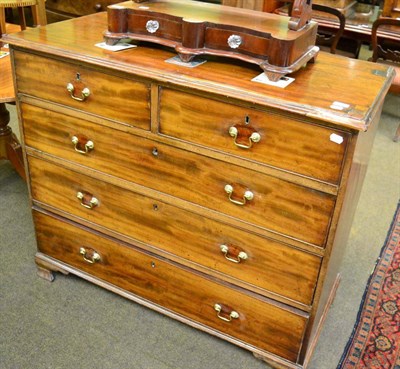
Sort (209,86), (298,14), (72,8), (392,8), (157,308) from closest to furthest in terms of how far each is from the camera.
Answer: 1. (209,86)
2. (298,14)
3. (157,308)
4. (392,8)
5. (72,8)

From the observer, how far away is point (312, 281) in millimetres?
1646

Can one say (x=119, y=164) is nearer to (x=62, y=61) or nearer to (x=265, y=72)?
(x=62, y=61)

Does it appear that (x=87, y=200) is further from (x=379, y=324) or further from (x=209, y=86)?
(x=379, y=324)

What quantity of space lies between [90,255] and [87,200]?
281mm

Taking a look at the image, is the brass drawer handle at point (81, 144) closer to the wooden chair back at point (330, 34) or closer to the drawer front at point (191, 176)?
the drawer front at point (191, 176)

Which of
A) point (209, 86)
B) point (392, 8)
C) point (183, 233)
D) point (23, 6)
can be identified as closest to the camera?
point (209, 86)

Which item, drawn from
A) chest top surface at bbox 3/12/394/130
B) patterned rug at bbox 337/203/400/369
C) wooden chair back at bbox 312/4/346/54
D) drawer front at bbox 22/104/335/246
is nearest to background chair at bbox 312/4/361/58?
wooden chair back at bbox 312/4/346/54

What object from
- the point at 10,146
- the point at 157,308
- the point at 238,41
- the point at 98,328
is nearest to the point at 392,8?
the point at 238,41

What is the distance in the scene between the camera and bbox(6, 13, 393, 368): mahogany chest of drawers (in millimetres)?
1476

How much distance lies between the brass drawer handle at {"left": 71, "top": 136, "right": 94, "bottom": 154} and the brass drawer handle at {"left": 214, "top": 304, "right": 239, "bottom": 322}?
0.76 m

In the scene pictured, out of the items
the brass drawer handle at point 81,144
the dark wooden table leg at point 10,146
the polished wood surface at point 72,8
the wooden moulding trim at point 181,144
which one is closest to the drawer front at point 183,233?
the brass drawer handle at point 81,144

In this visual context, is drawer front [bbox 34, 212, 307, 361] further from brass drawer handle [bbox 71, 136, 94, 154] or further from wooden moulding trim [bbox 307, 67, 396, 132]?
wooden moulding trim [bbox 307, 67, 396, 132]

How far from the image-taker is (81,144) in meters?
1.88

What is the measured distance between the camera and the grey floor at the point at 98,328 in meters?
1.96
